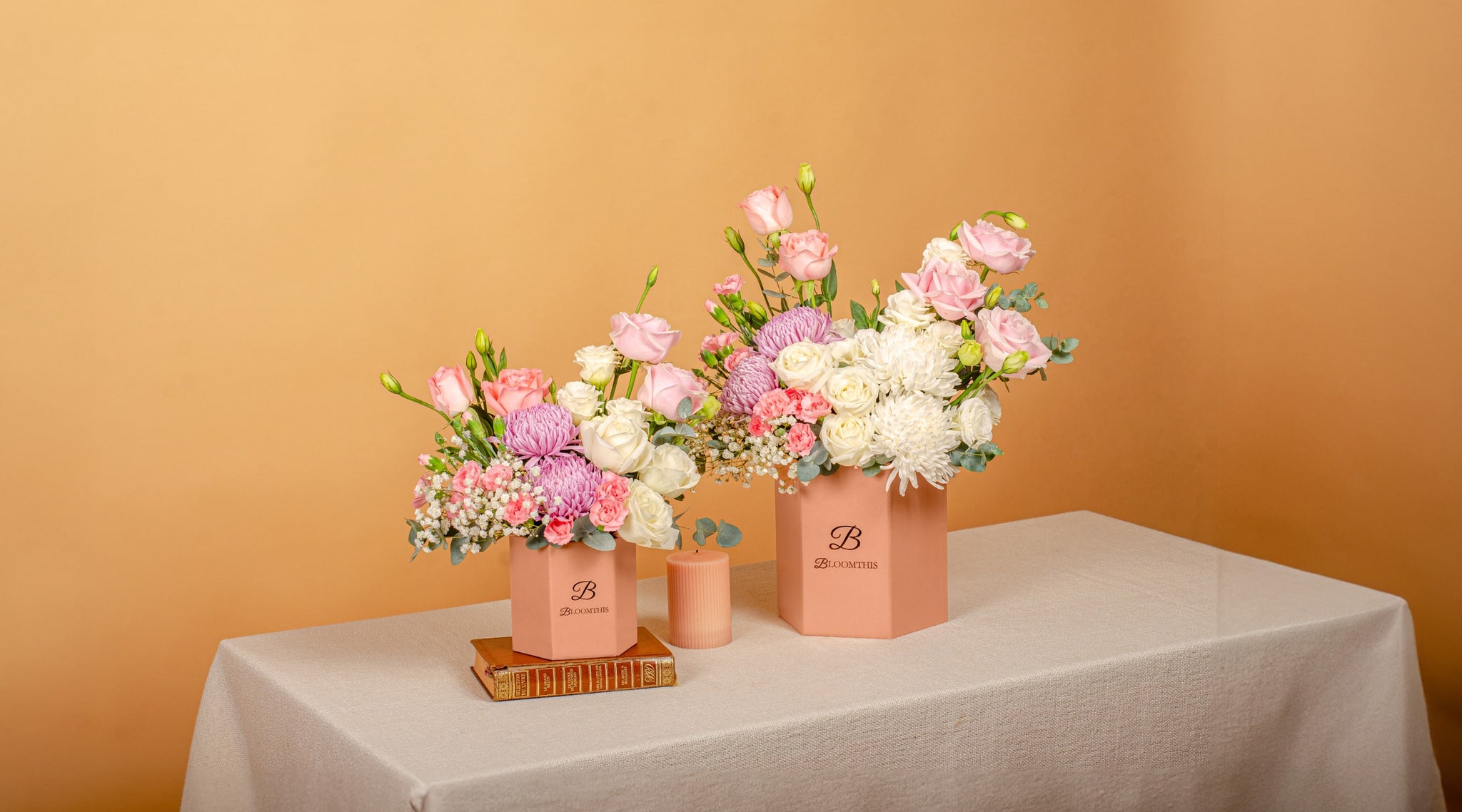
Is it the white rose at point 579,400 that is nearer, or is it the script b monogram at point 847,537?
the white rose at point 579,400

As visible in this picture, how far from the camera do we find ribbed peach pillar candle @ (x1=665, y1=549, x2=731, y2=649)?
4.80 ft

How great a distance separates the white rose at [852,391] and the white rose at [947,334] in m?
0.09

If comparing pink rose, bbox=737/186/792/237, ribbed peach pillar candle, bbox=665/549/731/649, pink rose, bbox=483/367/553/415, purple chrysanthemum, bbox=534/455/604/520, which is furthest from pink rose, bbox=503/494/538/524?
pink rose, bbox=737/186/792/237

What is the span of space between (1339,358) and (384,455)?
7.68 ft

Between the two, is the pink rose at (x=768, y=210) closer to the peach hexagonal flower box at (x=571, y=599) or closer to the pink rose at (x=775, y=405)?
the pink rose at (x=775, y=405)

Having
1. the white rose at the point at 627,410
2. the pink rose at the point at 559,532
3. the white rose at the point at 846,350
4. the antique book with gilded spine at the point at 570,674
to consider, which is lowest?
the antique book with gilded spine at the point at 570,674

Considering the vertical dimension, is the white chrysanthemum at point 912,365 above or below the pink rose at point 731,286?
below

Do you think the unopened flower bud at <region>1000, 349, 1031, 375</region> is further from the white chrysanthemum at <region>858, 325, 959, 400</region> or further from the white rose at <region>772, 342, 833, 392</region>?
the white rose at <region>772, 342, 833, 392</region>

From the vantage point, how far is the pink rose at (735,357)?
58.6 inches

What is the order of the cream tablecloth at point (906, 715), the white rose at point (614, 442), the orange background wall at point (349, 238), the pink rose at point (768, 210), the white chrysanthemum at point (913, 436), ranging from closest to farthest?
1. the cream tablecloth at point (906, 715)
2. the white rose at point (614, 442)
3. the white chrysanthemum at point (913, 436)
4. the pink rose at point (768, 210)
5. the orange background wall at point (349, 238)

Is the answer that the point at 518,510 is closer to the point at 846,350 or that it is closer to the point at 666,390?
the point at 666,390

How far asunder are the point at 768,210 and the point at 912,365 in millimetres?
262

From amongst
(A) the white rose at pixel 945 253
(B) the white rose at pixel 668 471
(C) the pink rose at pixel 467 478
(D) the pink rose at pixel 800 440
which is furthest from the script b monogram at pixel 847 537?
(C) the pink rose at pixel 467 478

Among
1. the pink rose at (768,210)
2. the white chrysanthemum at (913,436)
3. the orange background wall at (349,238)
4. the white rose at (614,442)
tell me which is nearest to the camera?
the white rose at (614,442)
